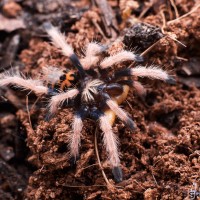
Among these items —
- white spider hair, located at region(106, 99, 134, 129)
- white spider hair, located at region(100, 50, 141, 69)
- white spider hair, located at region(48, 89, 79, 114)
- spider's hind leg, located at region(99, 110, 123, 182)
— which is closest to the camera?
spider's hind leg, located at region(99, 110, 123, 182)

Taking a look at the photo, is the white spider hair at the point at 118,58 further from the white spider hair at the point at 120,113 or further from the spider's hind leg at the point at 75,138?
the spider's hind leg at the point at 75,138

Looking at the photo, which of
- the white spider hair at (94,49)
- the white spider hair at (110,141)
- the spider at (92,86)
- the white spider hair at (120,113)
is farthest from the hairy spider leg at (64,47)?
the white spider hair at (110,141)

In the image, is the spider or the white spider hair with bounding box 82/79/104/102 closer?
the spider

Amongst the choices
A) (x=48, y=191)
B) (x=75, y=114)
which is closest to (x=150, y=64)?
(x=75, y=114)

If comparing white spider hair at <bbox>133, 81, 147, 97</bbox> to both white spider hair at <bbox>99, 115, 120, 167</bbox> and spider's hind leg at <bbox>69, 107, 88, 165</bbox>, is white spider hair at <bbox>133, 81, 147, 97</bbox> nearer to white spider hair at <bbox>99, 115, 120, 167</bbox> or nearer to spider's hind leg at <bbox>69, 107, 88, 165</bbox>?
white spider hair at <bbox>99, 115, 120, 167</bbox>

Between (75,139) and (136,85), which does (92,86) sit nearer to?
(136,85)

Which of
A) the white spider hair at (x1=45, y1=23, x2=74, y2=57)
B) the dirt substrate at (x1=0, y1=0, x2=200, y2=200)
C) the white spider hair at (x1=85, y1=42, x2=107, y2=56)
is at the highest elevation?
the white spider hair at (x1=45, y1=23, x2=74, y2=57)

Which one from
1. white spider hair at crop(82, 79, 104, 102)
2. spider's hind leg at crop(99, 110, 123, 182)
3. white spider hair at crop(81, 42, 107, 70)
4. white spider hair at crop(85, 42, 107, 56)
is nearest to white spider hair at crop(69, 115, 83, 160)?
spider's hind leg at crop(99, 110, 123, 182)

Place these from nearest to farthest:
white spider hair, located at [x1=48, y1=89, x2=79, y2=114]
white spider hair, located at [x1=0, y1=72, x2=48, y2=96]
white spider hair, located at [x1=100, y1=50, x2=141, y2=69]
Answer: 1. white spider hair, located at [x1=48, y1=89, x2=79, y2=114]
2. white spider hair, located at [x1=100, y1=50, x2=141, y2=69]
3. white spider hair, located at [x1=0, y1=72, x2=48, y2=96]
